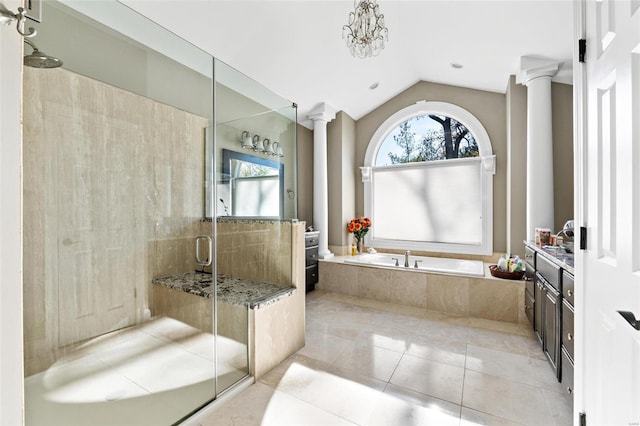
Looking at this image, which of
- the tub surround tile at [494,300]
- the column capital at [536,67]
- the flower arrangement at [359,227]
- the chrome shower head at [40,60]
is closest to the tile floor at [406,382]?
the tub surround tile at [494,300]

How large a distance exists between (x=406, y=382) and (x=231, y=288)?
1500 mm

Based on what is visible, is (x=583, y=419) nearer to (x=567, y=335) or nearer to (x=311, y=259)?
(x=567, y=335)

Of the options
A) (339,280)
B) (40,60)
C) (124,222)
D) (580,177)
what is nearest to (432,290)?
(339,280)

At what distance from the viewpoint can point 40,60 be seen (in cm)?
153

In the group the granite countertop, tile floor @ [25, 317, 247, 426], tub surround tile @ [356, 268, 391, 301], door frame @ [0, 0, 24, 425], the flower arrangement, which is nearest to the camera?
door frame @ [0, 0, 24, 425]

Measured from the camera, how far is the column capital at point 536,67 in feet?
9.39

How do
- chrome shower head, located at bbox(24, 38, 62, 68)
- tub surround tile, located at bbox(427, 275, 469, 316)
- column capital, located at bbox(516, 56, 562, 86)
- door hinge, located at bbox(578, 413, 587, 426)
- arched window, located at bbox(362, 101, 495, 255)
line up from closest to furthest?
door hinge, located at bbox(578, 413, 587, 426), chrome shower head, located at bbox(24, 38, 62, 68), column capital, located at bbox(516, 56, 562, 86), tub surround tile, located at bbox(427, 275, 469, 316), arched window, located at bbox(362, 101, 495, 255)

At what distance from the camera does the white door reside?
76 cm

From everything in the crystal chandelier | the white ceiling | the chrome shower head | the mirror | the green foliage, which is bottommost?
the mirror

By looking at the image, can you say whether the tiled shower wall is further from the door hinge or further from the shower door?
the door hinge

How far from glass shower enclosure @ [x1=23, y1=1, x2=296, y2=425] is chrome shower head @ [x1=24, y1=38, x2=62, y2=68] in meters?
0.04

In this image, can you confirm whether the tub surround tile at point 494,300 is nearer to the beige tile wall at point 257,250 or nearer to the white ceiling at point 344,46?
the beige tile wall at point 257,250

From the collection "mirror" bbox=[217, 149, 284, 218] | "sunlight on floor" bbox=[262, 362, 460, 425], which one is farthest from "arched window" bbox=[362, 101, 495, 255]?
"sunlight on floor" bbox=[262, 362, 460, 425]

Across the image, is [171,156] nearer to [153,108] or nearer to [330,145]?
[153,108]
